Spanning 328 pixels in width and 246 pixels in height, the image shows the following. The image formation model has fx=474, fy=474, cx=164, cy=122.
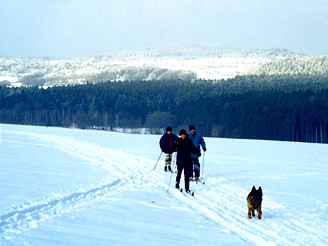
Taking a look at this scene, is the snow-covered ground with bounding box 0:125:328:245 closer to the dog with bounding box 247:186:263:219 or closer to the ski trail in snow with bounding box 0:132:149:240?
the ski trail in snow with bounding box 0:132:149:240

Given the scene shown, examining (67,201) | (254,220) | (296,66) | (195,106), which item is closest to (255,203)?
(254,220)

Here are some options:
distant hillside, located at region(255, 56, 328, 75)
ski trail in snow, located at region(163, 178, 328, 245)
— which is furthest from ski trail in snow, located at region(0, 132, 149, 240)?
distant hillside, located at region(255, 56, 328, 75)

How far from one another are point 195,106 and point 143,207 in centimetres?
8079

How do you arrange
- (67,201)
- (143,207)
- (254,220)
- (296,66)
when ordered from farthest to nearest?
1. (296,66)
2. (143,207)
3. (67,201)
4. (254,220)

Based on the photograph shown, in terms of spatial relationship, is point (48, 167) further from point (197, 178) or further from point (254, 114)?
point (254, 114)

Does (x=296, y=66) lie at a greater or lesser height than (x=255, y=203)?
greater

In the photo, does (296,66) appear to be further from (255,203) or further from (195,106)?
(255,203)

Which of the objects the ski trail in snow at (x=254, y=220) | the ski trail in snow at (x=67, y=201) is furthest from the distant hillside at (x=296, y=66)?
the ski trail in snow at (x=254, y=220)

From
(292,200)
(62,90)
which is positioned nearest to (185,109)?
(62,90)

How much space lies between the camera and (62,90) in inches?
4564

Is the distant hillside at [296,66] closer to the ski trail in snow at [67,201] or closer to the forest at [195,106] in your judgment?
the forest at [195,106]

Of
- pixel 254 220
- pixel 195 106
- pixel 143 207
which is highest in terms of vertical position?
pixel 195 106

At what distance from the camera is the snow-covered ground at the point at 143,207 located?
789 cm

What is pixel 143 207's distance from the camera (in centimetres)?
1031
